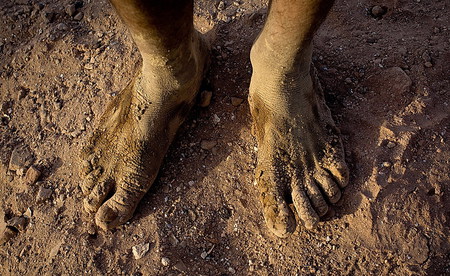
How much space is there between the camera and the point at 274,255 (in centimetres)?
167

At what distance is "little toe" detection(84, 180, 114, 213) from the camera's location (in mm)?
1724

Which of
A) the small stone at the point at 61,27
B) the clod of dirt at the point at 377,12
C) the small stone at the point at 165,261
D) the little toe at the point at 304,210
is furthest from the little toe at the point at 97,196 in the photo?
the clod of dirt at the point at 377,12

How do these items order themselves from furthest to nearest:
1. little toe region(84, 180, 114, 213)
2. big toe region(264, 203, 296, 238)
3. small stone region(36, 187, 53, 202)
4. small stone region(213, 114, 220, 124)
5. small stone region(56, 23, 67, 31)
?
small stone region(56, 23, 67, 31) < small stone region(213, 114, 220, 124) < small stone region(36, 187, 53, 202) < little toe region(84, 180, 114, 213) < big toe region(264, 203, 296, 238)

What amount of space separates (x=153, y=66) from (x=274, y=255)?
0.91m

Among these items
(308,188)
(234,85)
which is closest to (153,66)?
(234,85)

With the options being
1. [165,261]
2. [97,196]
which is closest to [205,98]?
[97,196]

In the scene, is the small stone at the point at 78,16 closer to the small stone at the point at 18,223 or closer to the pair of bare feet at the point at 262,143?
the pair of bare feet at the point at 262,143

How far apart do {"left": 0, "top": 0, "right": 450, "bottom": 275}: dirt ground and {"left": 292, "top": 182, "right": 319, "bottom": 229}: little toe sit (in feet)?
0.27

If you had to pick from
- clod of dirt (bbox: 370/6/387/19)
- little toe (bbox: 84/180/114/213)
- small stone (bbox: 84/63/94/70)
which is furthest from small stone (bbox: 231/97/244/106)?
clod of dirt (bbox: 370/6/387/19)

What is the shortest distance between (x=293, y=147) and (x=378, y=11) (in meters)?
1.03

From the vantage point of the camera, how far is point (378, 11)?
2223 mm

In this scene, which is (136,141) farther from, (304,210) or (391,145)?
(391,145)

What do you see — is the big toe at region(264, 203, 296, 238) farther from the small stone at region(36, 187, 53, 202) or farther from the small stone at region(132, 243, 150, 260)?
the small stone at region(36, 187, 53, 202)

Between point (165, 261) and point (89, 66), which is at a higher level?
point (89, 66)
